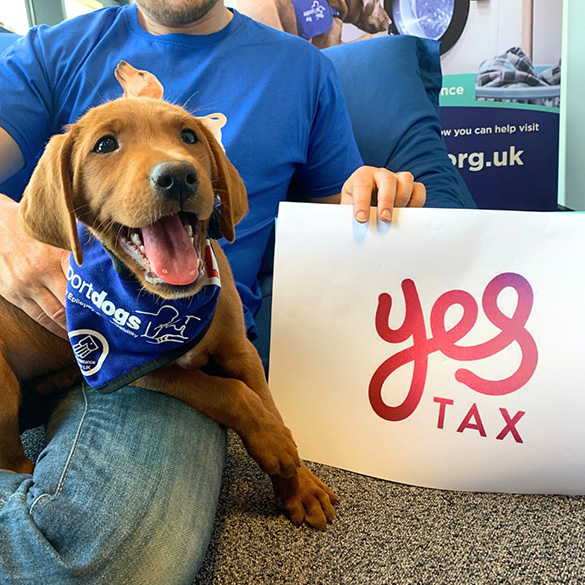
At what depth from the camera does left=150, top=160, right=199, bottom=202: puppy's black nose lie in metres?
0.66

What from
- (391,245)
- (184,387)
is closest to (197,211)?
(184,387)

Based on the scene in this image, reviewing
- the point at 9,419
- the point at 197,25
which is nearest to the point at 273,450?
the point at 9,419

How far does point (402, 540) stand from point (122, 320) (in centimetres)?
Result: 57

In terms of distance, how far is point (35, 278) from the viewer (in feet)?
2.97

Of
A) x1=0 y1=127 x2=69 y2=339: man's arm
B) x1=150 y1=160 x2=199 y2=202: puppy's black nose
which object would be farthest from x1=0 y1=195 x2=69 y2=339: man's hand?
x1=150 y1=160 x2=199 y2=202: puppy's black nose

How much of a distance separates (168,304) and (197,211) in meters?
0.17

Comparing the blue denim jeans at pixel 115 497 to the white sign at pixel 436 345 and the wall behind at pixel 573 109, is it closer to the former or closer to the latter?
the white sign at pixel 436 345

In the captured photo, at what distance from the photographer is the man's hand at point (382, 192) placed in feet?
3.24

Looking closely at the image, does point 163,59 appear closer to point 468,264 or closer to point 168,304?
point 168,304

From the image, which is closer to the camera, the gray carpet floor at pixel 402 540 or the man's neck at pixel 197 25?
the gray carpet floor at pixel 402 540

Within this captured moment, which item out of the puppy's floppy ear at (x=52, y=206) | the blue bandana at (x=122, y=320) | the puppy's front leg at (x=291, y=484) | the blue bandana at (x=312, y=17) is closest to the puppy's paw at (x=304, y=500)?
the puppy's front leg at (x=291, y=484)

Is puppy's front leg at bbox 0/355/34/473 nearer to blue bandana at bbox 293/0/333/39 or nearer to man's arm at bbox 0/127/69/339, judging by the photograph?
man's arm at bbox 0/127/69/339

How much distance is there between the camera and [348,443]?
3.32ft

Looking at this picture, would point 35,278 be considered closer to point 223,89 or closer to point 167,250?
point 167,250
